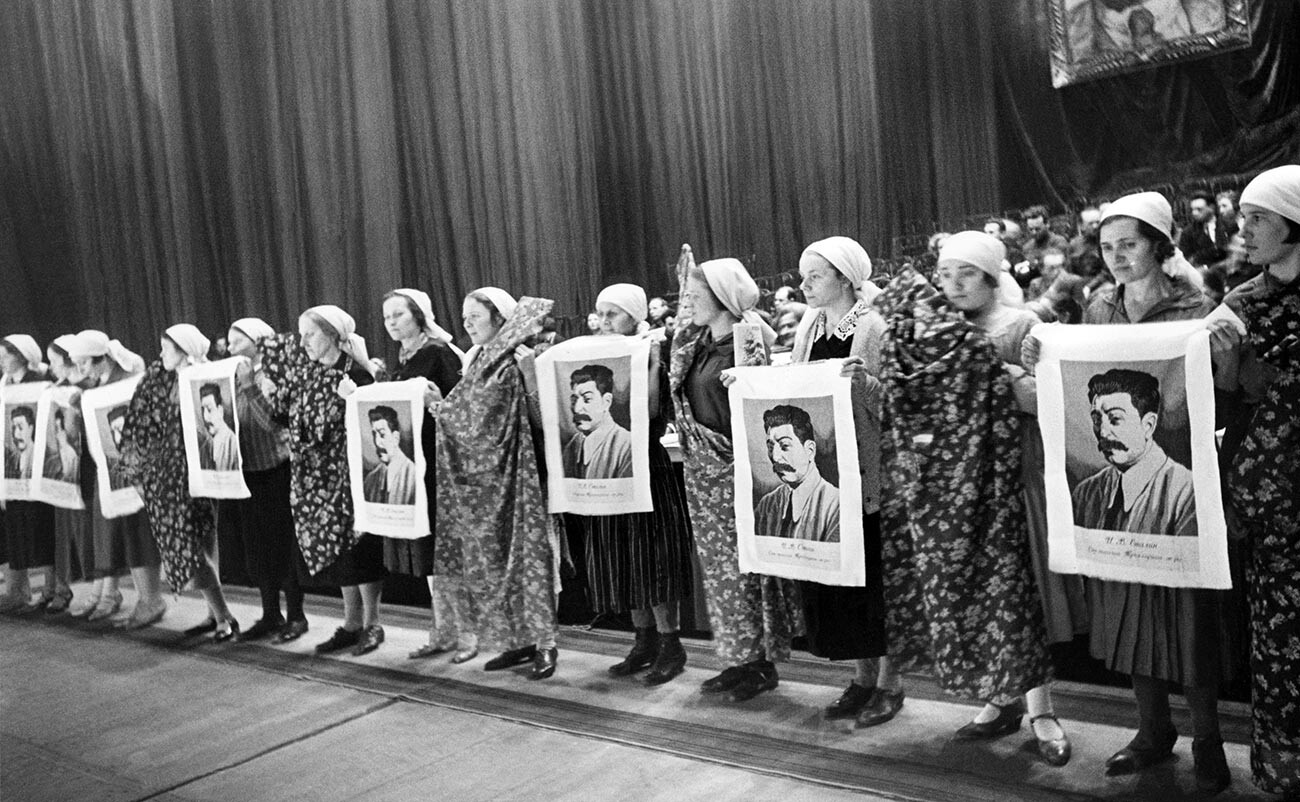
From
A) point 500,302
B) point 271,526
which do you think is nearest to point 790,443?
point 500,302

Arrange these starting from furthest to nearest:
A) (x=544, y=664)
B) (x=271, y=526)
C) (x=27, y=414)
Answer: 1. (x=27, y=414)
2. (x=271, y=526)
3. (x=544, y=664)

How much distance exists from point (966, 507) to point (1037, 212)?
10.1ft

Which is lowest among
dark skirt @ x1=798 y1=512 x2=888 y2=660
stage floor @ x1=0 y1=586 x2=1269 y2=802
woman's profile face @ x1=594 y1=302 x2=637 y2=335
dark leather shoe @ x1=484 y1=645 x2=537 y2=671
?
stage floor @ x1=0 y1=586 x2=1269 y2=802

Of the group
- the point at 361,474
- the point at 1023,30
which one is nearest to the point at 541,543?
the point at 361,474

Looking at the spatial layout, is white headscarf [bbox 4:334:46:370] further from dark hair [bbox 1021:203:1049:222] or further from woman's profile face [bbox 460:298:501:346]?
dark hair [bbox 1021:203:1049:222]

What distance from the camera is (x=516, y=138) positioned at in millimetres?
8250

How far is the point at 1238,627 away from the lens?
3.22 meters

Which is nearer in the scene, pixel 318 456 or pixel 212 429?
pixel 318 456

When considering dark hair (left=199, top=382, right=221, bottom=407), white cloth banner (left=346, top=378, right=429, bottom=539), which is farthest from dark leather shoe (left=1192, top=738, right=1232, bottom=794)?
dark hair (left=199, top=382, right=221, bottom=407)

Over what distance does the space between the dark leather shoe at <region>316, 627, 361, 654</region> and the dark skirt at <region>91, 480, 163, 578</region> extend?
1.36 metres

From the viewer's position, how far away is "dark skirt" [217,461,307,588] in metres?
5.84

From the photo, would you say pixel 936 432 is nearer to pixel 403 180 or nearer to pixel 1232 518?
pixel 1232 518

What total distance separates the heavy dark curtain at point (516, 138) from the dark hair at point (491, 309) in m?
2.48

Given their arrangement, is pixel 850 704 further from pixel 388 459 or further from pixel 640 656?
pixel 388 459
